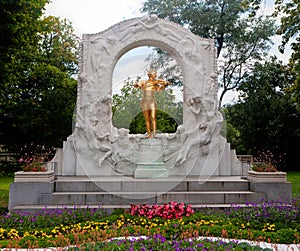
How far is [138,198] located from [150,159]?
6.66ft

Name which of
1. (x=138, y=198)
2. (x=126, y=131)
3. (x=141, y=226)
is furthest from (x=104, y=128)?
(x=141, y=226)

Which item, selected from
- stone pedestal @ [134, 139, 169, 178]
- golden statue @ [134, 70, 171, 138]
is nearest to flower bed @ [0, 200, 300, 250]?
stone pedestal @ [134, 139, 169, 178]

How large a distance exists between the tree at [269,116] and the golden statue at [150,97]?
36.0 ft

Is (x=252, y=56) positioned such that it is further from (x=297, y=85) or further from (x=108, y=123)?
(x=108, y=123)

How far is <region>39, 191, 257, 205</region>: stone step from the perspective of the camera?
7.70 m

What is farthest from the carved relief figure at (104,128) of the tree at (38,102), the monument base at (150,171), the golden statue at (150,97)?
the tree at (38,102)

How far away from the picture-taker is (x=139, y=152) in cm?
981

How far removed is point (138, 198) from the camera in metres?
7.78

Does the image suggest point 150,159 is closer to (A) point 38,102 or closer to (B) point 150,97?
(B) point 150,97

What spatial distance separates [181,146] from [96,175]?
2798 mm

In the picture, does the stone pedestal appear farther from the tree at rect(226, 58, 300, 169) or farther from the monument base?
the tree at rect(226, 58, 300, 169)

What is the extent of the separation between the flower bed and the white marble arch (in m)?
3.18

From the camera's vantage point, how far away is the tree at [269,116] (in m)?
19.5

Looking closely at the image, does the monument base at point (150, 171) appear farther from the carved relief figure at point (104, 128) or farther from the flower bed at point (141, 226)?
the flower bed at point (141, 226)
